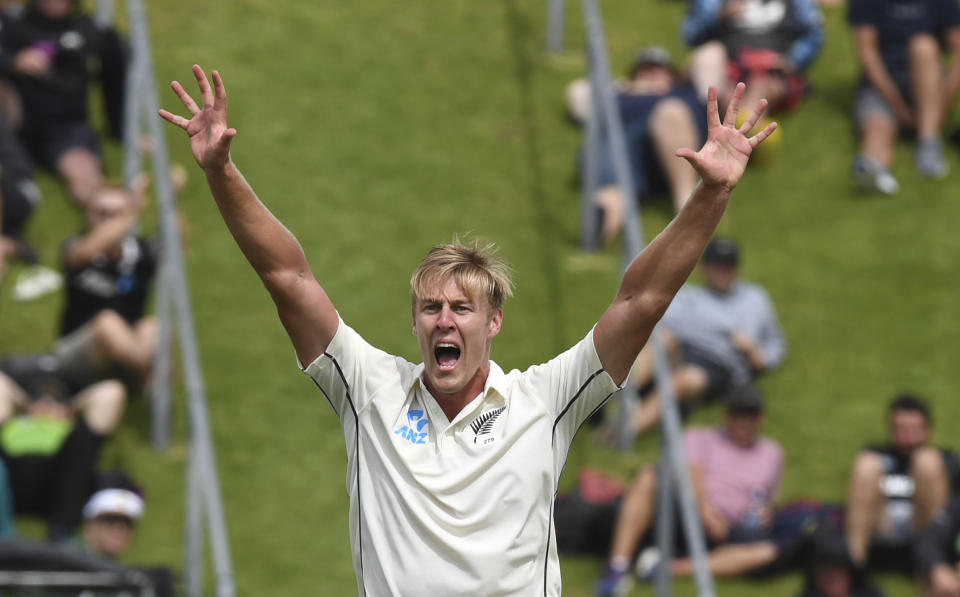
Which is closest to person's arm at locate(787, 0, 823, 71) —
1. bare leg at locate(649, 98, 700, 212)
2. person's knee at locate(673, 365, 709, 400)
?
bare leg at locate(649, 98, 700, 212)

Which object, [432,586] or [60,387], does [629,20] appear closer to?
[60,387]

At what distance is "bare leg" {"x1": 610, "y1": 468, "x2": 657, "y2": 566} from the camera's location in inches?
329

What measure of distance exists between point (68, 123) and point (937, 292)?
17.1 ft

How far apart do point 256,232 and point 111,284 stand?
5.12m

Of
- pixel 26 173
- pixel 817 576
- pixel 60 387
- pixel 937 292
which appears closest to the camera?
pixel 817 576

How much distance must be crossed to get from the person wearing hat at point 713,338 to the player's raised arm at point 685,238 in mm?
5162

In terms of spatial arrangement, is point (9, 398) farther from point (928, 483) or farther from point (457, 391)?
point (457, 391)

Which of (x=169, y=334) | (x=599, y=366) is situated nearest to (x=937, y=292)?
(x=169, y=334)

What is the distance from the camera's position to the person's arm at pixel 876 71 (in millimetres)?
10656

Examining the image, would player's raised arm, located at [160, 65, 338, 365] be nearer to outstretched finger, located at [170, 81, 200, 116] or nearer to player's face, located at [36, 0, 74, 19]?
outstretched finger, located at [170, 81, 200, 116]

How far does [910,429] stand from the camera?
27.9ft

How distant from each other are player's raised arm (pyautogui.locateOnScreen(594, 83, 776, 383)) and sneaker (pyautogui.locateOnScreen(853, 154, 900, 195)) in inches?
273

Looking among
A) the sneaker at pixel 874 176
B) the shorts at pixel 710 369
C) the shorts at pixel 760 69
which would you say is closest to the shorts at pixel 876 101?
the sneaker at pixel 874 176

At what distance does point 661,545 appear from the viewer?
8.11 metres
